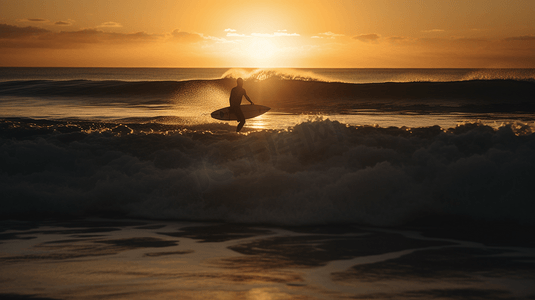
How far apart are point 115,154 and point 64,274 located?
485cm

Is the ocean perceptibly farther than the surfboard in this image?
No

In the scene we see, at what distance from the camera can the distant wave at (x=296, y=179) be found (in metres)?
6.80

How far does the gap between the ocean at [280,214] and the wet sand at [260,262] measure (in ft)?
0.08

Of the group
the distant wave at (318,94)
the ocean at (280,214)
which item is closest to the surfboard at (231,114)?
the ocean at (280,214)

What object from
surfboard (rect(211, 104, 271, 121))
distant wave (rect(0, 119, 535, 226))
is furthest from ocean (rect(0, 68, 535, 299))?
surfboard (rect(211, 104, 271, 121))

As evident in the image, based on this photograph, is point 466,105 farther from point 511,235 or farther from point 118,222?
point 118,222

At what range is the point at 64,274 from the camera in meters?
4.59

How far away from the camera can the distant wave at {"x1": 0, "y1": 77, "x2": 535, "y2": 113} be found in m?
26.3

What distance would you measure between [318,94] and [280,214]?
26317 millimetres

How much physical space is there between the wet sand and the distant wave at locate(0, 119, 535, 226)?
0.49 meters

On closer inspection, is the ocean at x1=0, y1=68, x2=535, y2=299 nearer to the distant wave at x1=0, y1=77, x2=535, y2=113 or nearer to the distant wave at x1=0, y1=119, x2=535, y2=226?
the distant wave at x1=0, y1=119, x2=535, y2=226

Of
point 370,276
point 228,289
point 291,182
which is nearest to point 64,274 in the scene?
point 228,289

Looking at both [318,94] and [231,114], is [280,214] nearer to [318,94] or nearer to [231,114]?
[231,114]

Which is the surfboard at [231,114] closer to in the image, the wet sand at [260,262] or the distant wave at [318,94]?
the distant wave at [318,94]
